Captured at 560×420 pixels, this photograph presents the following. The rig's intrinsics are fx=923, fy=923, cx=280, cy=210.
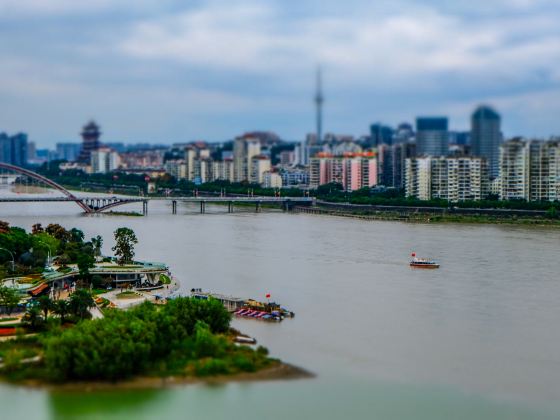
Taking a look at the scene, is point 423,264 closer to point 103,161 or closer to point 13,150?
point 103,161

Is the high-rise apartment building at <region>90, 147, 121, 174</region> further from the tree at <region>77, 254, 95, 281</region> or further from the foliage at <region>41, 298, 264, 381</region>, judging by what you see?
the foliage at <region>41, 298, 264, 381</region>

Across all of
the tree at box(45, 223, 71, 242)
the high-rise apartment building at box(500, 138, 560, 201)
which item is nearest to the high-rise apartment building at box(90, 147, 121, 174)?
the high-rise apartment building at box(500, 138, 560, 201)

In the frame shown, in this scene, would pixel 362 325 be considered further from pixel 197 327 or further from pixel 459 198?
pixel 459 198

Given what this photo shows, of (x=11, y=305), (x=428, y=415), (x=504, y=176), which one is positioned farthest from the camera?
(x=504, y=176)

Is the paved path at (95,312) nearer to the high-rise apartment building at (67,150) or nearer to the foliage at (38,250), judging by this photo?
the foliage at (38,250)

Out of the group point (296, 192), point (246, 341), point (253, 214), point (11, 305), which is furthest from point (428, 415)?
point (296, 192)

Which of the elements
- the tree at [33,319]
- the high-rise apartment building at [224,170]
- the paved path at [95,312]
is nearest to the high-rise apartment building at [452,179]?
the high-rise apartment building at [224,170]

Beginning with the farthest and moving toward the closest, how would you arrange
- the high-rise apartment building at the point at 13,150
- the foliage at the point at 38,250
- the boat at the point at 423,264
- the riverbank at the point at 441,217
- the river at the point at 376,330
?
the high-rise apartment building at the point at 13,150 → the riverbank at the point at 441,217 → the boat at the point at 423,264 → the foliage at the point at 38,250 → the river at the point at 376,330
